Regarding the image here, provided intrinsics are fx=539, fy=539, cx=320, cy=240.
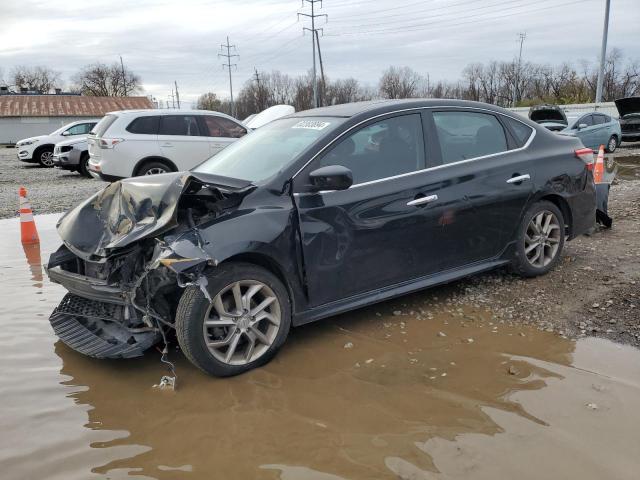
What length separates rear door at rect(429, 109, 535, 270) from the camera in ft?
14.1

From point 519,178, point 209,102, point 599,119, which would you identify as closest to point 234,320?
point 519,178

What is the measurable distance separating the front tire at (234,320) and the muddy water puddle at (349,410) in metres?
0.13

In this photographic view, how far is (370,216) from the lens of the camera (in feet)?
12.8

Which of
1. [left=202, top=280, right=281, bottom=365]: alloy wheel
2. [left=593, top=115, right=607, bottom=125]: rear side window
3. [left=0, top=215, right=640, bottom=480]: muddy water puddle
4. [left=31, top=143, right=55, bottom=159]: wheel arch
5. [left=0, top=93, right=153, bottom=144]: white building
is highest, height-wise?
[left=0, top=93, right=153, bottom=144]: white building

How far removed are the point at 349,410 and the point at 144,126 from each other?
9991 millimetres

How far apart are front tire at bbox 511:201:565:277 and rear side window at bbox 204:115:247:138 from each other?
8.35m

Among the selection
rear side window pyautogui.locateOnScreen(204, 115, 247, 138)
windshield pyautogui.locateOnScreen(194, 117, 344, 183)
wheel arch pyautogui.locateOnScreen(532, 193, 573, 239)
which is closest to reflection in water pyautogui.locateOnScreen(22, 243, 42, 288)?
windshield pyautogui.locateOnScreen(194, 117, 344, 183)

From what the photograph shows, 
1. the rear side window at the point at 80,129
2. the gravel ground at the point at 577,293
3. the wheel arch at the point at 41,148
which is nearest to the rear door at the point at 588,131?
the gravel ground at the point at 577,293

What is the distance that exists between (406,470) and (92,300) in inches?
93.5

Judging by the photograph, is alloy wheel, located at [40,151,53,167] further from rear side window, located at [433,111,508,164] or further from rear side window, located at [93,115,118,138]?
rear side window, located at [433,111,508,164]

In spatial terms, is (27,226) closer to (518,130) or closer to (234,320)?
(234,320)

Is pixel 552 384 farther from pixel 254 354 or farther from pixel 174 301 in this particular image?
pixel 174 301

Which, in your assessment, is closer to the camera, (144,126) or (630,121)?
(144,126)

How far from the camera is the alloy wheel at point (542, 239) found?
487 centimetres
